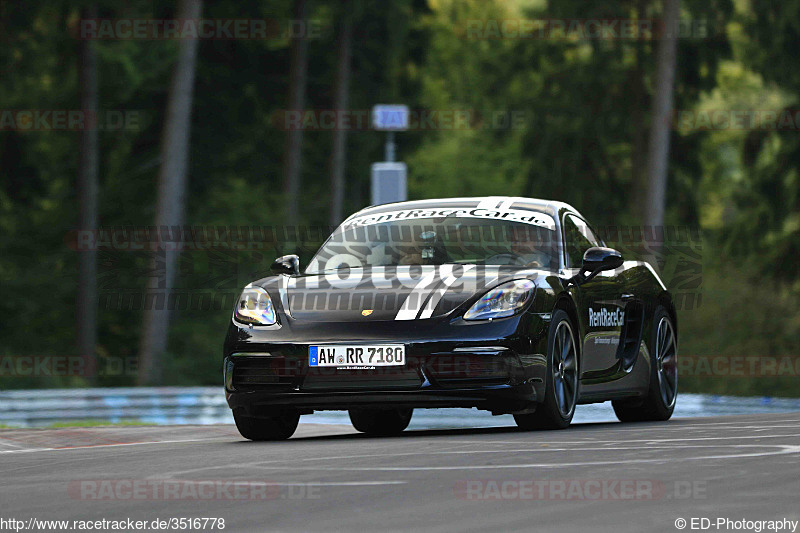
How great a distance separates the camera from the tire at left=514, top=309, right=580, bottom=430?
10875 millimetres

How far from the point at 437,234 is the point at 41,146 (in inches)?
1262

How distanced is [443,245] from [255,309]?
5.24ft

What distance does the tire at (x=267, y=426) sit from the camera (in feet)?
37.7

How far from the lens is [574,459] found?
8.55 metres

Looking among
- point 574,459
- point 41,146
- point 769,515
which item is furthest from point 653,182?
point 769,515

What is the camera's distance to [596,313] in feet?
39.2

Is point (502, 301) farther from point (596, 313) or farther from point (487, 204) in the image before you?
point (487, 204)

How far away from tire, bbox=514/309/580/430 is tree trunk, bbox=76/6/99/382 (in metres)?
25.8

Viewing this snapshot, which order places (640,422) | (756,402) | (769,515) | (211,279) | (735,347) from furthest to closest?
1. (735,347)
2. (211,279)
3. (756,402)
4. (640,422)
5. (769,515)

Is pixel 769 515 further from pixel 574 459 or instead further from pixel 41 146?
pixel 41 146

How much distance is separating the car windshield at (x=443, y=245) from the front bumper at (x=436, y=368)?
1061mm
